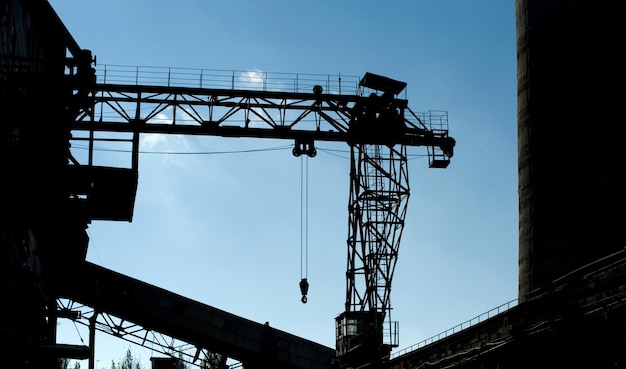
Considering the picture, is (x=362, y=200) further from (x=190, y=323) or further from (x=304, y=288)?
(x=190, y=323)

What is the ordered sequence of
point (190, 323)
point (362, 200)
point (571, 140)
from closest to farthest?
1. point (571, 140)
2. point (362, 200)
3. point (190, 323)

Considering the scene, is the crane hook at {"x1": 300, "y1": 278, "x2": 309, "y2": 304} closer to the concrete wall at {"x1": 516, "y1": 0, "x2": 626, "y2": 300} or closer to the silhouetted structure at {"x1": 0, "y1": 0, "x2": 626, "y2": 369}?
the silhouetted structure at {"x1": 0, "y1": 0, "x2": 626, "y2": 369}

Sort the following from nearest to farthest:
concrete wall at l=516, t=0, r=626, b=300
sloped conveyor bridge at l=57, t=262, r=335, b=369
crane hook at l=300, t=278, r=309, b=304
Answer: concrete wall at l=516, t=0, r=626, b=300 → crane hook at l=300, t=278, r=309, b=304 → sloped conveyor bridge at l=57, t=262, r=335, b=369

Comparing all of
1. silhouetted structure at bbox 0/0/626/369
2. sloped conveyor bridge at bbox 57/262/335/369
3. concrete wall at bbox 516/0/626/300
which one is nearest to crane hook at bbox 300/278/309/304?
silhouetted structure at bbox 0/0/626/369

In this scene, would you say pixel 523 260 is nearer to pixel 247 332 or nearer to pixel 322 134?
pixel 322 134

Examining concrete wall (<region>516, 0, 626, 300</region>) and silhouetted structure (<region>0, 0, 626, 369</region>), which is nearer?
silhouetted structure (<region>0, 0, 626, 369</region>)

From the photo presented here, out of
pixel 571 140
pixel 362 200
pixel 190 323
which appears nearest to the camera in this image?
pixel 571 140

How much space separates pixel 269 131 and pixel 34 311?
12.6 m

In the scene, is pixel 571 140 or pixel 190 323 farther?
pixel 190 323

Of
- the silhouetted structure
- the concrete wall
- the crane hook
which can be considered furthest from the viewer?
the crane hook

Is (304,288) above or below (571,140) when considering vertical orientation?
below

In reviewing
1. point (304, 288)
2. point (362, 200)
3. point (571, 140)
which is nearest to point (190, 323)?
point (304, 288)

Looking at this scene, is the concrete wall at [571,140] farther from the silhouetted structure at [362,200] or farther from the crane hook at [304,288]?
the crane hook at [304,288]

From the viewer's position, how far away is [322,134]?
32.2 m
